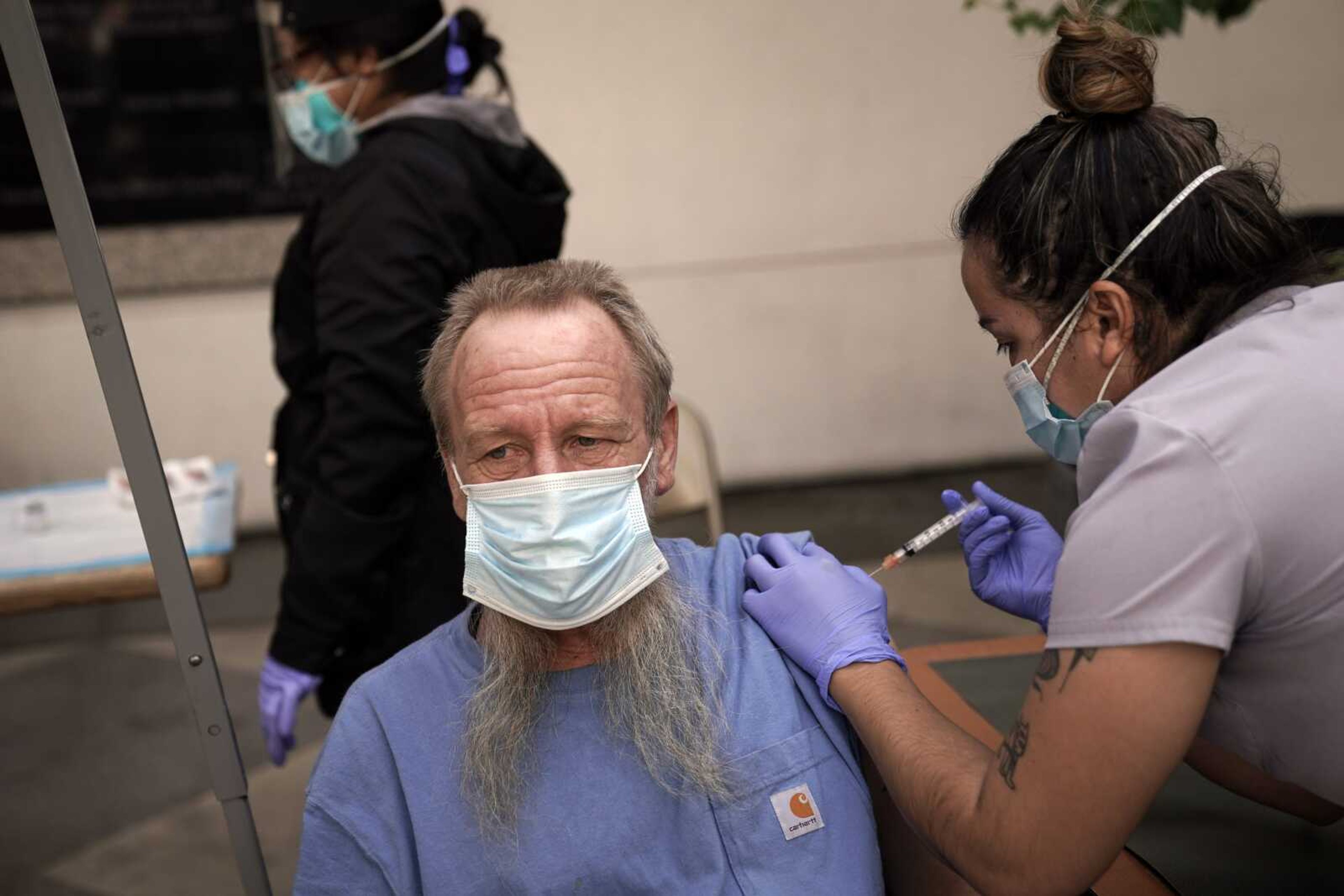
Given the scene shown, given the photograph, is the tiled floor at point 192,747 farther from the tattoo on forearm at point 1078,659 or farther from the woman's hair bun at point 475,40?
the woman's hair bun at point 475,40

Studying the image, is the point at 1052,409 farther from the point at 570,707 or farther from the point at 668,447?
the point at 570,707

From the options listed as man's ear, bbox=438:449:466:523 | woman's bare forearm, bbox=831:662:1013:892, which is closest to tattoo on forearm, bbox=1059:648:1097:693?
woman's bare forearm, bbox=831:662:1013:892

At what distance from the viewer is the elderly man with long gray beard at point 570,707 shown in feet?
4.58

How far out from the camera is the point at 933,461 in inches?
215

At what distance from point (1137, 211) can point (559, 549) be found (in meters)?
0.73

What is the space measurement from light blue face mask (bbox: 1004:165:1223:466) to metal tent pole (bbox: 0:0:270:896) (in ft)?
3.29

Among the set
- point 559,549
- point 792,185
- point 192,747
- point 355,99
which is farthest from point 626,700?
point 792,185

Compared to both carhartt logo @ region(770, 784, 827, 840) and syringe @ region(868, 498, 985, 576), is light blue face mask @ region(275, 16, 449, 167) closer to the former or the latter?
syringe @ region(868, 498, 985, 576)

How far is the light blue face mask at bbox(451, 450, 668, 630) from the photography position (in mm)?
1411

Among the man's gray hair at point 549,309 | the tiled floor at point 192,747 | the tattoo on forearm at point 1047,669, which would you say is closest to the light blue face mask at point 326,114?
the man's gray hair at point 549,309

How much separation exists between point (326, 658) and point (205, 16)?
3350mm

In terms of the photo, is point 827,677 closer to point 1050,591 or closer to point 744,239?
point 1050,591

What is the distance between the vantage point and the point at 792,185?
5.07 meters

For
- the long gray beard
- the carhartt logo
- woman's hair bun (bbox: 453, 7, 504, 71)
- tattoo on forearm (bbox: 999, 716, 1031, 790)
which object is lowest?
the carhartt logo
